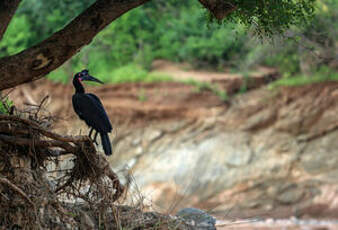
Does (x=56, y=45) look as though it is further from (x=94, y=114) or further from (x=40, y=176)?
(x=40, y=176)

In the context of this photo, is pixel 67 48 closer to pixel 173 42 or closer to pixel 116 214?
pixel 116 214

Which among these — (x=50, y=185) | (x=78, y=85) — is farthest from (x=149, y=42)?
(x=50, y=185)

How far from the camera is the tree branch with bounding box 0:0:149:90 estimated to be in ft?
17.7

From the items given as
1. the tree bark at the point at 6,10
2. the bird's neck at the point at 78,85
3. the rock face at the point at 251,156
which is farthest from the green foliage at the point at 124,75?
the tree bark at the point at 6,10

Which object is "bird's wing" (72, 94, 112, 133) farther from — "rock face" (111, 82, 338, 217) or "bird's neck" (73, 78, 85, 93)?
"rock face" (111, 82, 338, 217)

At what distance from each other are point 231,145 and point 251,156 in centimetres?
68

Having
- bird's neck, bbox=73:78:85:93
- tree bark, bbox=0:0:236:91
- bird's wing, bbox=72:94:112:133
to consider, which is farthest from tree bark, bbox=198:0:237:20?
bird's neck, bbox=73:78:85:93

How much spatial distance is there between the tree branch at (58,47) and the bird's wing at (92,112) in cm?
110

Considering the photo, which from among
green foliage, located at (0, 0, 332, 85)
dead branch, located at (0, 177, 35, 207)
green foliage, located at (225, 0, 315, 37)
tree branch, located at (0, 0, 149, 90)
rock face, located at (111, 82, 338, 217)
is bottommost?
dead branch, located at (0, 177, 35, 207)

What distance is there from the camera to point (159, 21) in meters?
19.3

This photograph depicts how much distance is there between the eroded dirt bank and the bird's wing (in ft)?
28.0

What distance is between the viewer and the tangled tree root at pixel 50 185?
596 centimetres

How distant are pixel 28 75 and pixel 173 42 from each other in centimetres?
1378

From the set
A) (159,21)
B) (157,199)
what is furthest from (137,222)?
(159,21)
